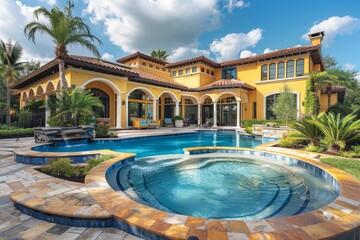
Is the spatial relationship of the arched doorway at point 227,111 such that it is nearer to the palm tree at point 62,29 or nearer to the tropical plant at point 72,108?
the palm tree at point 62,29

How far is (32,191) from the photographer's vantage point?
3.59 metres

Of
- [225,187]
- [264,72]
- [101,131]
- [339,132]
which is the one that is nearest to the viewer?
[225,187]

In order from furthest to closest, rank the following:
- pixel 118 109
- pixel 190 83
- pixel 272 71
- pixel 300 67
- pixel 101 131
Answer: pixel 190 83
pixel 272 71
pixel 300 67
pixel 118 109
pixel 101 131

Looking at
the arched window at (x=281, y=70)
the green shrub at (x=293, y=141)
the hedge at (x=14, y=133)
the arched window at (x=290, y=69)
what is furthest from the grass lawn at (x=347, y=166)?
the arched window at (x=281, y=70)

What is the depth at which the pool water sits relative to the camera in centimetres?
371

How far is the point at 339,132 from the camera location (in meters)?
7.38

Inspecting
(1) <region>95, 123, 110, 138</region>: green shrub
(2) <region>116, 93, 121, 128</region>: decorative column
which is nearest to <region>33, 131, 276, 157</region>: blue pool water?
(1) <region>95, 123, 110, 138</region>: green shrub

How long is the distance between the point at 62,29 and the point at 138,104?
11.7 meters

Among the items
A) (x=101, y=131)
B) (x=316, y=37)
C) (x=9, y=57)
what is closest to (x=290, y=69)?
(x=316, y=37)

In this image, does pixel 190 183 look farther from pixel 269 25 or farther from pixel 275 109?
pixel 269 25

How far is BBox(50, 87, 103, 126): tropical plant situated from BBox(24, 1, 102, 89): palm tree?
5.26ft

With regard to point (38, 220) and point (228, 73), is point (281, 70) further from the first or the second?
point (38, 220)

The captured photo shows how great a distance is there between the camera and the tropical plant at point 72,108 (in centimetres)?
1095

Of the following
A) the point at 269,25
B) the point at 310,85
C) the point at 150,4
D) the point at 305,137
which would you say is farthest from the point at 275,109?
the point at 150,4
